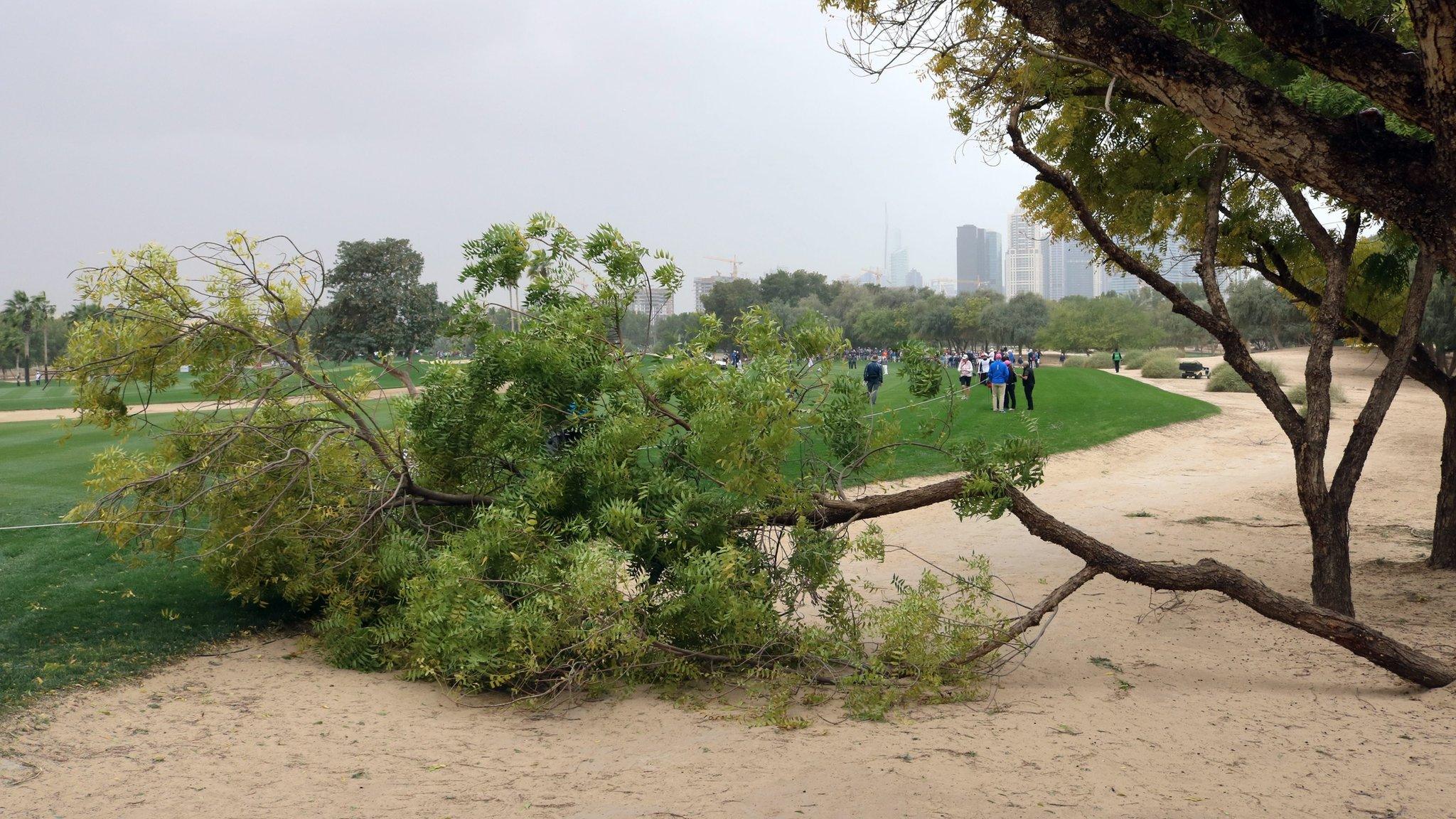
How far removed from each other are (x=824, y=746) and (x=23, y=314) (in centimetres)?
5989

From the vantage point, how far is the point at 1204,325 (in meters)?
7.89

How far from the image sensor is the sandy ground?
4.59 m

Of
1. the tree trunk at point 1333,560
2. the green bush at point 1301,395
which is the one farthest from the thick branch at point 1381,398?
the green bush at point 1301,395

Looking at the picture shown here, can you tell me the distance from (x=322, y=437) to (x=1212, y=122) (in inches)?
239

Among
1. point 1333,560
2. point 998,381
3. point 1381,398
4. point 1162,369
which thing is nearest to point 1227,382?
point 1162,369

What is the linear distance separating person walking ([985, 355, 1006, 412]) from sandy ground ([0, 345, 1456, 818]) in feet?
46.4

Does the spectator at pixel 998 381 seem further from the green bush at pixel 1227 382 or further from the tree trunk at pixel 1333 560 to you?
the green bush at pixel 1227 382

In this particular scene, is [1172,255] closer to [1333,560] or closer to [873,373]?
[1333,560]

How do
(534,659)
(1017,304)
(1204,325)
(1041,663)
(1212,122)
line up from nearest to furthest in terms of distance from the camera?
(1212,122) < (534,659) < (1041,663) < (1204,325) < (1017,304)

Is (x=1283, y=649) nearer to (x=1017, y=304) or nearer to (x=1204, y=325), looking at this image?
(x=1204, y=325)

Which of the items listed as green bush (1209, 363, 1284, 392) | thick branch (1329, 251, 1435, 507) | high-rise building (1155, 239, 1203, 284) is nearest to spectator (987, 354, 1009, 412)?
high-rise building (1155, 239, 1203, 284)

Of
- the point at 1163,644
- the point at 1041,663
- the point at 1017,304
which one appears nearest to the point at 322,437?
the point at 1041,663

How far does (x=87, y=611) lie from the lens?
7719 mm

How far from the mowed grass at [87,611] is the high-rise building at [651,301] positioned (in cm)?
399
